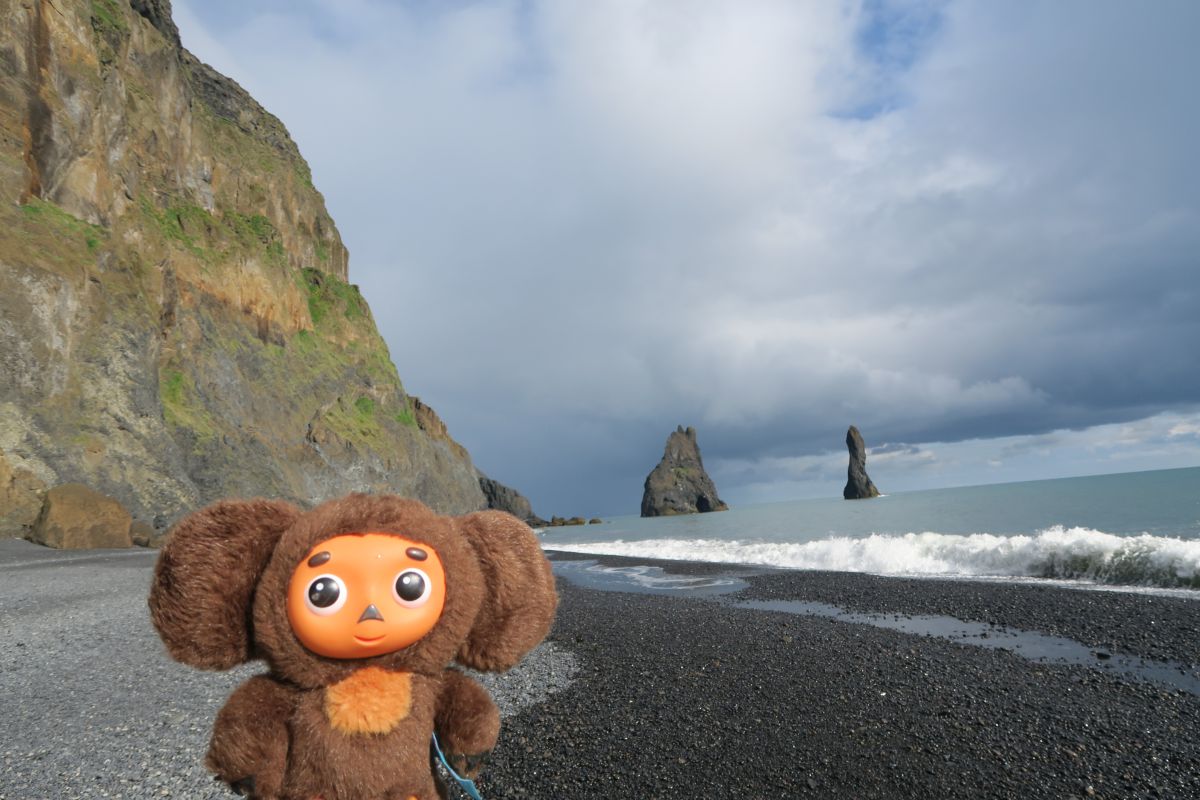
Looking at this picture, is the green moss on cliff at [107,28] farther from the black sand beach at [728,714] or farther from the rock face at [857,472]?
the rock face at [857,472]

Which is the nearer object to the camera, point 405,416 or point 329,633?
point 329,633

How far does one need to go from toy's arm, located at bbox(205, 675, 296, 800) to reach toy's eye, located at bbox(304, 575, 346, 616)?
0.59 meters

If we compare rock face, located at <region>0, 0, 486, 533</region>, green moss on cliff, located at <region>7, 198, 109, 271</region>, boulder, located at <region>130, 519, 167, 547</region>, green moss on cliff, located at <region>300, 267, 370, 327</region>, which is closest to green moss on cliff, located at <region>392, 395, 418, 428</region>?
rock face, located at <region>0, 0, 486, 533</region>

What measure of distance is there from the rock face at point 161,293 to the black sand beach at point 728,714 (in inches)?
595

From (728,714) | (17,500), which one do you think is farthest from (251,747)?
(17,500)

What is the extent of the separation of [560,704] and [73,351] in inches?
1029

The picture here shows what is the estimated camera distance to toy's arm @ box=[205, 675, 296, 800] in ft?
7.66

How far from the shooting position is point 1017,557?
17.9 meters

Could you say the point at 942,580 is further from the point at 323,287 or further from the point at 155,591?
the point at 323,287

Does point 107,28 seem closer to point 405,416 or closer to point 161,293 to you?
point 161,293

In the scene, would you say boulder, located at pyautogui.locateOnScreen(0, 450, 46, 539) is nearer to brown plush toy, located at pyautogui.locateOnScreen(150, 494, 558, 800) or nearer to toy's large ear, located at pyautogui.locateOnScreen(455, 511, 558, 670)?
brown plush toy, located at pyautogui.locateOnScreen(150, 494, 558, 800)

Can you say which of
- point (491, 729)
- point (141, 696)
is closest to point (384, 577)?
point (491, 729)

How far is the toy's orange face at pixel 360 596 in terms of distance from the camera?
87.7 inches

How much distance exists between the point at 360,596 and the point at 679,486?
128202 millimetres
